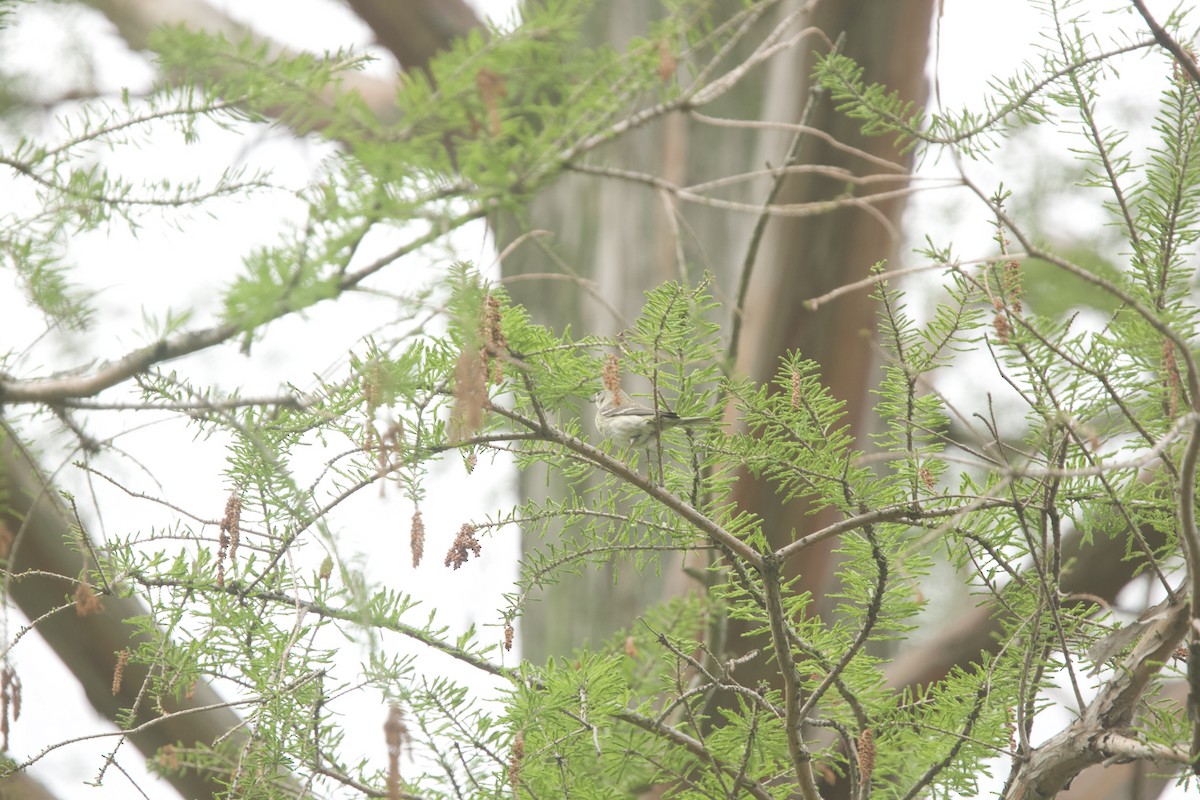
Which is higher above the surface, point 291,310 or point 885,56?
point 885,56

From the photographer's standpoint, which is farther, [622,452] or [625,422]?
[625,422]

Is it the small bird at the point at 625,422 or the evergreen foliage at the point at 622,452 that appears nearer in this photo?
the evergreen foliage at the point at 622,452

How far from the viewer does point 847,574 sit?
1276 millimetres

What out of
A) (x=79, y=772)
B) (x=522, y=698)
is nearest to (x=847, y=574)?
(x=522, y=698)

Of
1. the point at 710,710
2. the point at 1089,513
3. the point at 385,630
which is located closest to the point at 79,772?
the point at 710,710

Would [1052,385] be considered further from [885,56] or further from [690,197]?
[885,56]

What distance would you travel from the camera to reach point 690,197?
3.20 ft

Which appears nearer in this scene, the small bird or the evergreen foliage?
the evergreen foliage

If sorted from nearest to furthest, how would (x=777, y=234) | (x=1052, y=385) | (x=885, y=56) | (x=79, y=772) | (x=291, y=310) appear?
(x=291, y=310) < (x=1052, y=385) < (x=885, y=56) < (x=777, y=234) < (x=79, y=772)

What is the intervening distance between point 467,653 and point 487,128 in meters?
0.79

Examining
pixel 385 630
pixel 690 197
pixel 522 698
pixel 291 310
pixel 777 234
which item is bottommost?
pixel 522 698

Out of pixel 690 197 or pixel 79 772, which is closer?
pixel 690 197

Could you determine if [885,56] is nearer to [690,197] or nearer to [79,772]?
[690,197]

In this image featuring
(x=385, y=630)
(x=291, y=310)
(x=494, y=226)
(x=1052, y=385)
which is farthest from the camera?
(x=385, y=630)
